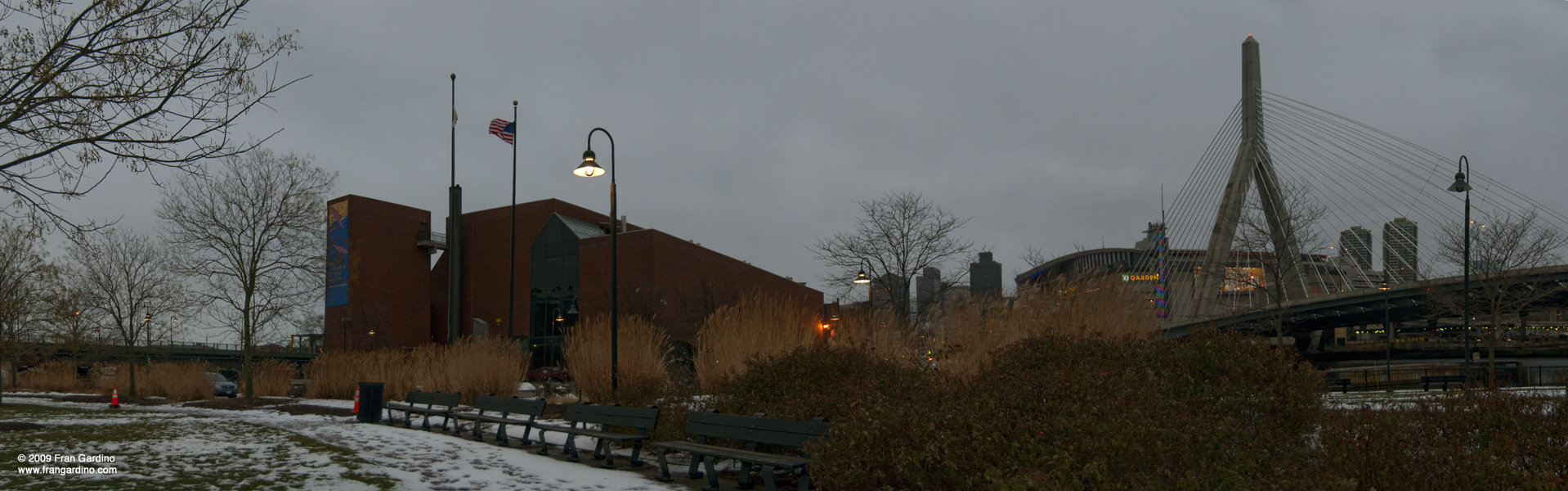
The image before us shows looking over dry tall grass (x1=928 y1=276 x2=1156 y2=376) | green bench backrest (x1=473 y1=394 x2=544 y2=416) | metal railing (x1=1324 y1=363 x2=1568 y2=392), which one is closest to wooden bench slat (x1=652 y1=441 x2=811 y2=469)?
green bench backrest (x1=473 y1=394 x2=544 y2=416)

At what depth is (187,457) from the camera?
26.4ft

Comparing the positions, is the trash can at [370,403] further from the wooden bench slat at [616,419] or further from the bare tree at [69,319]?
the bare tree at [69,319]

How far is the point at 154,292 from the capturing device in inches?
1013

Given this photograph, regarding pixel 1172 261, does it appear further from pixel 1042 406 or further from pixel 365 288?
pixel 365 288

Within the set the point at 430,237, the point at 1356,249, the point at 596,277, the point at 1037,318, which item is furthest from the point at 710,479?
the point at 430,237

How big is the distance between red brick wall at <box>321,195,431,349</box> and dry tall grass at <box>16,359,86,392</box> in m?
19.4

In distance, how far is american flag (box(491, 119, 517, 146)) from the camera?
2897 cm

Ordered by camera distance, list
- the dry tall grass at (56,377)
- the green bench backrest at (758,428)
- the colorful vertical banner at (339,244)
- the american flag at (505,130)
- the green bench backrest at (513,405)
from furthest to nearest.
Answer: the colorful vertical banner at (339,244) → the american flag at (505,130) → the dry tall grass at (56,377) → the green bench backrest at (513,405) → the green bench backrest at (758,428)

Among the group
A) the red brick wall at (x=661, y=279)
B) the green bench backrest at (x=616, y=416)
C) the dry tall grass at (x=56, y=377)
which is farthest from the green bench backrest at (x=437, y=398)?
the red brick wall at (x=661, y=279)

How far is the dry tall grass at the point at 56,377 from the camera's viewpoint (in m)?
28.7

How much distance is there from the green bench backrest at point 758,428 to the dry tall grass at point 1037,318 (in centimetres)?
376

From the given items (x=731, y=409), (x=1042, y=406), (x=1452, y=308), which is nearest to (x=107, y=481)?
(x=731, y=409)

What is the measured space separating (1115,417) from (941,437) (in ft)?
3.50

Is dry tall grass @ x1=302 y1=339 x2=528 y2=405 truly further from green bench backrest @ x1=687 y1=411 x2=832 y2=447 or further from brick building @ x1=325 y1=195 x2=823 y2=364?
brick building @ x1=325 y1=195 x2=823 y2=364
